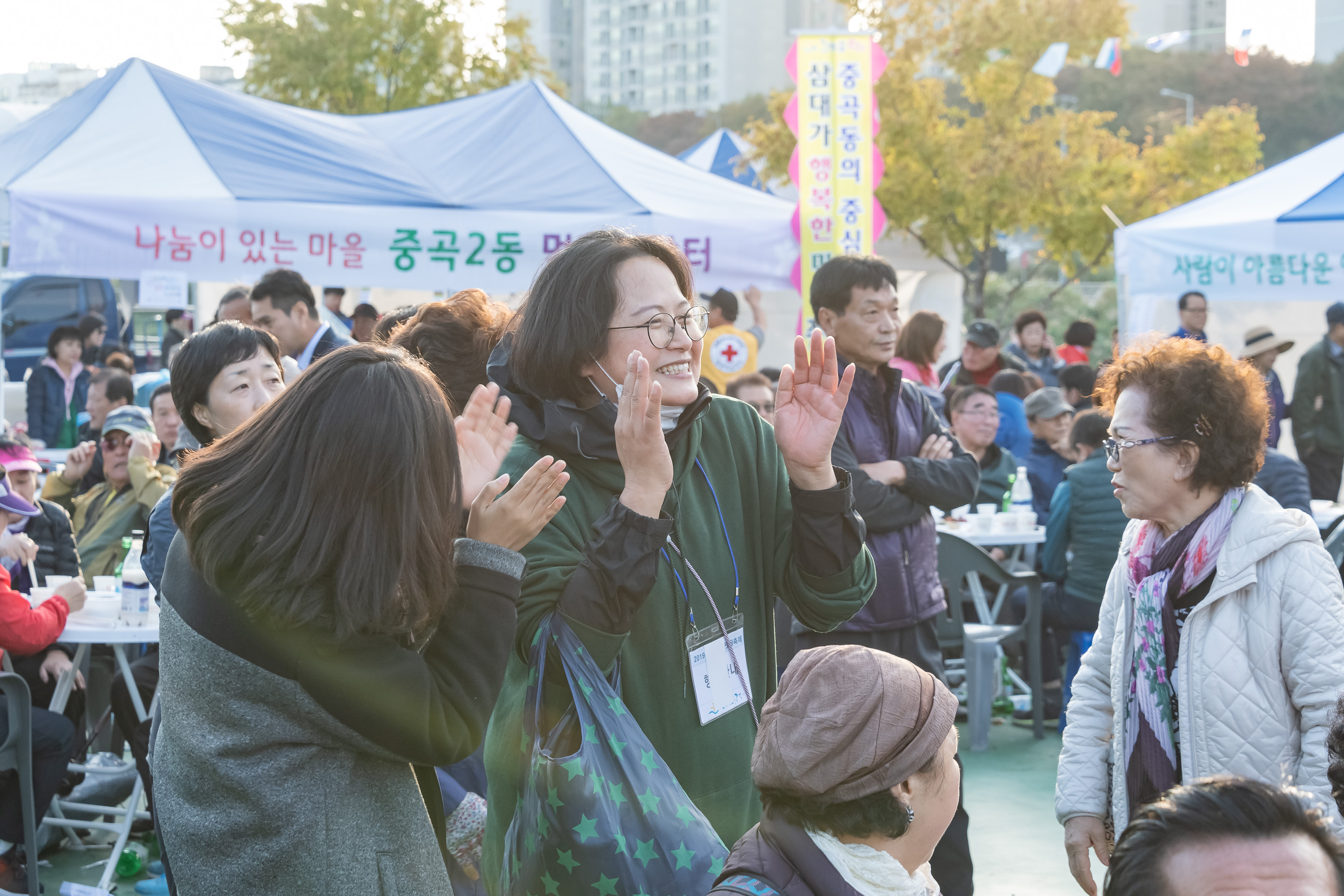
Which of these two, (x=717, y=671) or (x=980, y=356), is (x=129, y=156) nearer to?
(x=980, y=356)

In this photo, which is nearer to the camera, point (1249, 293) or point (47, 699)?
point (47, 699)

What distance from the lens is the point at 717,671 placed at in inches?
85.7

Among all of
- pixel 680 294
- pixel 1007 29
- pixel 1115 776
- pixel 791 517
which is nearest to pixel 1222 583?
pixel 1115 776

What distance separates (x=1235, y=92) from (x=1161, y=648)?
5838 cm

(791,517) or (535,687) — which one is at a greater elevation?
(791,517)

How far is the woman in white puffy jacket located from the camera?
234cm

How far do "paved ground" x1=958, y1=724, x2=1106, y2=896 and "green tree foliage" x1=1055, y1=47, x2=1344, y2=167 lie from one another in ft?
158

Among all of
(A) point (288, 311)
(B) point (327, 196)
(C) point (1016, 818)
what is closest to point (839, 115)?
(B) point (327, 196)

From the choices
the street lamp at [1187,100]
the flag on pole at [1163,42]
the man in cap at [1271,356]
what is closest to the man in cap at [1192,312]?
the man in cap at [1271,356]

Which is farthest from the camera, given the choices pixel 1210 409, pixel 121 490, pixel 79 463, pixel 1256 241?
pixel 1256 241

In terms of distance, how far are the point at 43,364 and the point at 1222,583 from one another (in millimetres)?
10149

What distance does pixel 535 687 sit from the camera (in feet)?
6.60

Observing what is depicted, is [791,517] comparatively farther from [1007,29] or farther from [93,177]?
[1007,29]

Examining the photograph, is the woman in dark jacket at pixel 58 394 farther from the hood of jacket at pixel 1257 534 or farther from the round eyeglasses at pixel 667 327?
the hood of jacket at pixel 1257 534
